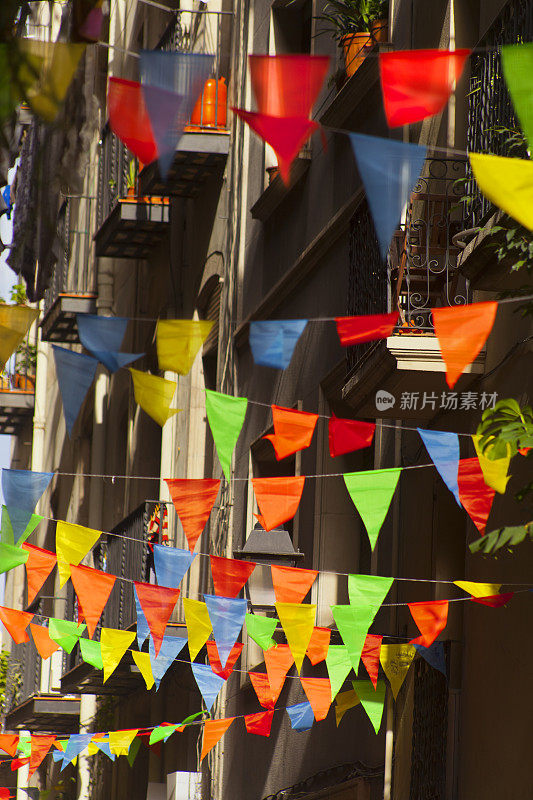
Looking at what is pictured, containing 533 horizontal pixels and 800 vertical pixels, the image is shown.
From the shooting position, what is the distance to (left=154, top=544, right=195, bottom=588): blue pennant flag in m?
9.44

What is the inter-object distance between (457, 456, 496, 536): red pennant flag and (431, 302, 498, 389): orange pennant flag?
1.15 m

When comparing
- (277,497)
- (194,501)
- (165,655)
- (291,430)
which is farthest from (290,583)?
(165,655)

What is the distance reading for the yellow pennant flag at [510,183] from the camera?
4961mm

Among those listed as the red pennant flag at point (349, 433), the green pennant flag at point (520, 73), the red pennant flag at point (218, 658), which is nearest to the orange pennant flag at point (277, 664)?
the red pennant flag at point (218, 658)

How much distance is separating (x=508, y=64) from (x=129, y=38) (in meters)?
17.4

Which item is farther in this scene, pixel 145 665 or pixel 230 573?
pixel 145 665

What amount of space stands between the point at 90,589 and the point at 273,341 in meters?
4.05

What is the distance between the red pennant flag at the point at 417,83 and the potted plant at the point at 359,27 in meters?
5.96

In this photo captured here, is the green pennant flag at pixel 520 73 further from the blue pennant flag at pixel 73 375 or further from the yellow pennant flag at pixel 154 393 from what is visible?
the yellow pennant flag at pixel 154 393

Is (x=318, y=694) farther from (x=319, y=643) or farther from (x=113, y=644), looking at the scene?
(x=113, y=644)

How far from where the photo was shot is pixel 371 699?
30.3 ft

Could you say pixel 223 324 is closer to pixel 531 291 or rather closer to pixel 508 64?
pixel 531 291

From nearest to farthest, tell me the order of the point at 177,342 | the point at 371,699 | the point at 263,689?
1. the point at 177,342
2. the point at 371,699
3. the point at 263,689

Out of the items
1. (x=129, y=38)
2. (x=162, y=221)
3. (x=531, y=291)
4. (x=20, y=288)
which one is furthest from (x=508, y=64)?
(x=20, y=288)
